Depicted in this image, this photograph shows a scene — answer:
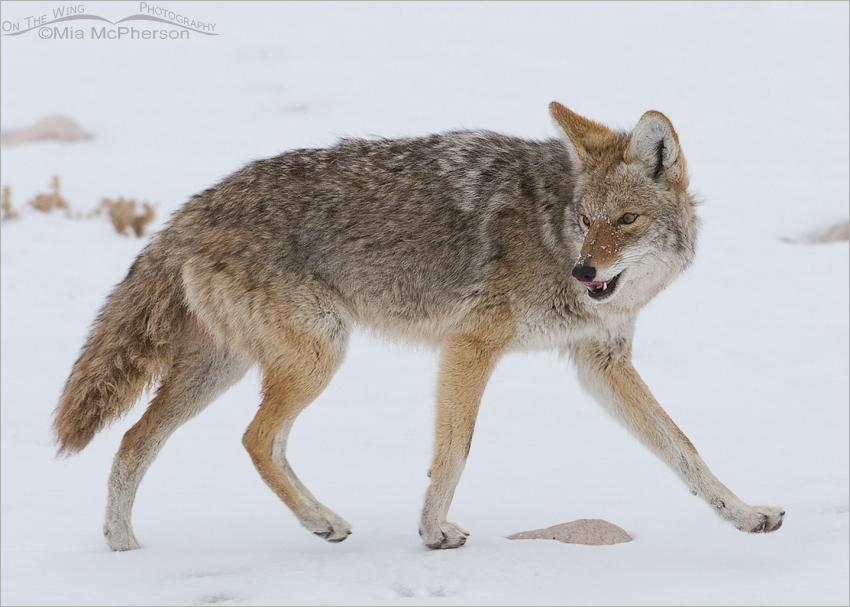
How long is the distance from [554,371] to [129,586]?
5.33 m

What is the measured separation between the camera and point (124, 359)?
4.45 m

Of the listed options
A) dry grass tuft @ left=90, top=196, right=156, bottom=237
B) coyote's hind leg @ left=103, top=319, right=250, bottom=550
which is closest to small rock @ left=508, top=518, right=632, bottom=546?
coyote's hind leg @ left=103, top=319, right=250, bottom=550

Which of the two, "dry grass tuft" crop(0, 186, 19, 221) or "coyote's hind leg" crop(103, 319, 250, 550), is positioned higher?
"dry grass tuft" crop(0, 186, 19, 221)

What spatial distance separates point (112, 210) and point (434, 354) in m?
7.25

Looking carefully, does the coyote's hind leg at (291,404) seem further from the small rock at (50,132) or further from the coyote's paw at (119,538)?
the small rock at (50,132)

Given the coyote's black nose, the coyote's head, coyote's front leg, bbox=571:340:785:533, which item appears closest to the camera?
the coyote's black nose

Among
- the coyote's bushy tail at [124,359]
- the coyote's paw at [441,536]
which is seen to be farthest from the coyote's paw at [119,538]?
the coyote's paw at [441,536]

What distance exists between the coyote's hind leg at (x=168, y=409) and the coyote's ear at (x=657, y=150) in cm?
224

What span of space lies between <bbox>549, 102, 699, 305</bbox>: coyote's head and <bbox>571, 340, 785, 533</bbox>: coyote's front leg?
42cm

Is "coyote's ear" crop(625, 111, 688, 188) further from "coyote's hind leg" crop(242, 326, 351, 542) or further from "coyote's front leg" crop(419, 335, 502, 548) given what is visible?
"coyote's hind leg" crop(242, 326, 351, 542)

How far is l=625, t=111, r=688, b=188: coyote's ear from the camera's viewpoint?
12.9 ft

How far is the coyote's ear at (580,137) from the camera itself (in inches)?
166

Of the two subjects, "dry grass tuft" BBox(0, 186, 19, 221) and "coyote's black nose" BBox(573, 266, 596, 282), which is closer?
"coyote's black nose" BBox(573, 266, 596, 282)

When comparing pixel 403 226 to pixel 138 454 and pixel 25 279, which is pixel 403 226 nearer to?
pixel 138 454
